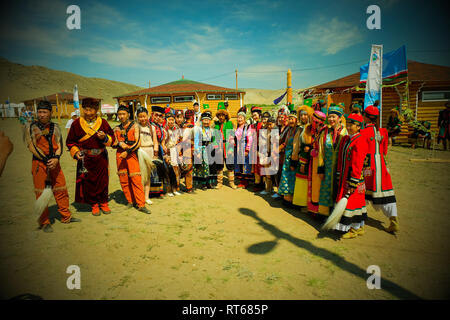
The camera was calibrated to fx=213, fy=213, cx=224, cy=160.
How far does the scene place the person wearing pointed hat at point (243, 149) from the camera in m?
5.85

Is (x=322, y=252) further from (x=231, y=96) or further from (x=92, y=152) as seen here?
(x=231, y=96)

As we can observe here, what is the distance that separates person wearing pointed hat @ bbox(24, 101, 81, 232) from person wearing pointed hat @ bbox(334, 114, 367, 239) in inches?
188

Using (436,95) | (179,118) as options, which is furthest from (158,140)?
(436,95)

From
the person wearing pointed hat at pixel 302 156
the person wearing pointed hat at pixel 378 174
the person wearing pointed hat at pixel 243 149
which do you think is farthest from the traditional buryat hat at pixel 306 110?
the person wearing pointed hat at pixel 243 149

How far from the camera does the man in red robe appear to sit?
3941 millimetres

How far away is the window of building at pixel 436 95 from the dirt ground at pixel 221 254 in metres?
11.6

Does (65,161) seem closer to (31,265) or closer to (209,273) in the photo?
(31,265)

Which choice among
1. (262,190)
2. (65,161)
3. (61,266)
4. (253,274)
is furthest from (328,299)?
(65,161)

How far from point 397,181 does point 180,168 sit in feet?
20.5

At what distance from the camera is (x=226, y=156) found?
613 centimetres

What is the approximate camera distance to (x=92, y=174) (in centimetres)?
410

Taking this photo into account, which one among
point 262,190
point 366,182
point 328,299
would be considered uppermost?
point 366,182

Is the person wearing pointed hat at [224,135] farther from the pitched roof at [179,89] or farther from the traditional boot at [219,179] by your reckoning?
the pitched roof at [179,89]

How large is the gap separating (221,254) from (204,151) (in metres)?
3.07
